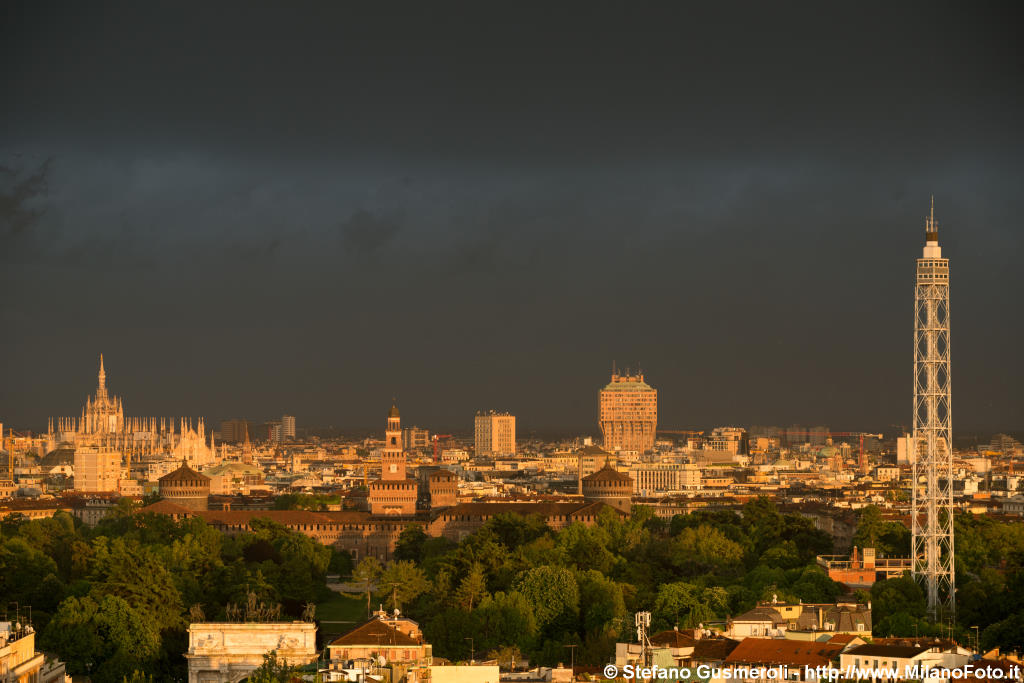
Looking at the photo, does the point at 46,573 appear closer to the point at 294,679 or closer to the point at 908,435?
the point at 294,679

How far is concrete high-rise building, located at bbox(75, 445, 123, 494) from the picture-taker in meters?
160

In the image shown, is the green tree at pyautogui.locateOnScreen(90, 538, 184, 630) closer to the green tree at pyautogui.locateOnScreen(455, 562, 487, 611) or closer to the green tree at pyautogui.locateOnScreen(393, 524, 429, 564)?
→ the green tree at pyautogui.locateOnScreen(455, 562, 487, 611)

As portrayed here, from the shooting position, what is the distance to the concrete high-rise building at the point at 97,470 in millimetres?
160113

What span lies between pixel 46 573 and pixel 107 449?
109191mm

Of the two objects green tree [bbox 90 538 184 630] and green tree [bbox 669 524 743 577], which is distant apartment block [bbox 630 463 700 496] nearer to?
green tree [bbox 669 524 743 577]

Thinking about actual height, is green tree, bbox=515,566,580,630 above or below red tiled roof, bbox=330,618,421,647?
above

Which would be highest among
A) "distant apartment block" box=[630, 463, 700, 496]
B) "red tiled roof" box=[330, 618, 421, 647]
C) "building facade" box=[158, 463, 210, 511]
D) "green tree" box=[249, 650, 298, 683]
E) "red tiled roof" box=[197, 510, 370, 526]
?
"distant apartment block" box=[630, 463, 700, 496]

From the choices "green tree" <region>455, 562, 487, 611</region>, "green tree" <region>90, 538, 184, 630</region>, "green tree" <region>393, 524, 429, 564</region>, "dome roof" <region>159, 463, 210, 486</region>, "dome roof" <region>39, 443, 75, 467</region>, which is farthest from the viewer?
"dome roof" <region>39, 443, 75, 467</region>

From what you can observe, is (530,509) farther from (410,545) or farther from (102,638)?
(102,638)

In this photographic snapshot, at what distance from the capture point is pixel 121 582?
174ft

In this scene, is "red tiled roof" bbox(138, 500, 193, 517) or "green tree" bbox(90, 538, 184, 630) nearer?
"green tree" bbox(90, 538, 184, 630)

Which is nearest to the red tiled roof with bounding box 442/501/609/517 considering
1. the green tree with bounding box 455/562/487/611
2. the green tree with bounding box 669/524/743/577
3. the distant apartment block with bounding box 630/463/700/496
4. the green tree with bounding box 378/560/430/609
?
the green tree with bounding box 669/524/743/577

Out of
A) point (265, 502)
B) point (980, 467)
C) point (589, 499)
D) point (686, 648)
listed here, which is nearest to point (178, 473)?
point (265, 502)

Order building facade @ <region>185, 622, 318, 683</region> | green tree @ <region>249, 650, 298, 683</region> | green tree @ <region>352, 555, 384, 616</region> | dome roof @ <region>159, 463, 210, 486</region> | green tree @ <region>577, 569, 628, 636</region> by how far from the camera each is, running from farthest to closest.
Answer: dome roof @ <region>159, 463, 210, 486</region> < green tree @ <region>352, 555, 384, 616</region> < green tree @ <region>577, 569, 628, 636</region> < building facade @ <region>185, 622, 318, 683</region> < green tree @ <region>249, 650, 298, 683</region>
